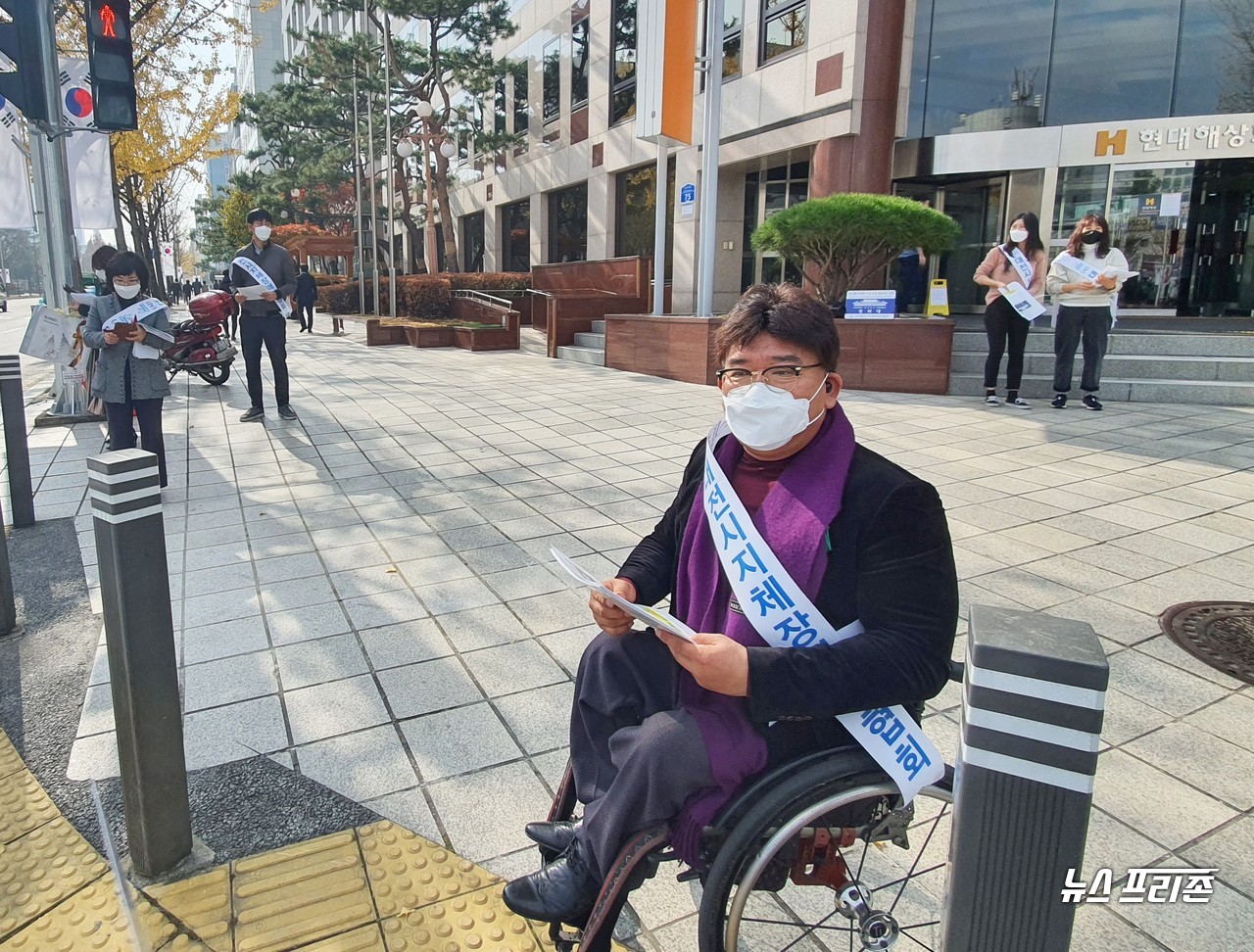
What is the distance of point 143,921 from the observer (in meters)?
2.22

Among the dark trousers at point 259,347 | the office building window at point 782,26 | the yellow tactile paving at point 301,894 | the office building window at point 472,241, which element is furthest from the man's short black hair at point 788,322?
the office building window at point 472,241

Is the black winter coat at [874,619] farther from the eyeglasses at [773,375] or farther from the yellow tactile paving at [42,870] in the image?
the yellow tactile paving at [42,870]

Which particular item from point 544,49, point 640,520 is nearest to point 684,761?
point 640,520

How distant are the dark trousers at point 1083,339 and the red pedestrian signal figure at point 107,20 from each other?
9.29 m

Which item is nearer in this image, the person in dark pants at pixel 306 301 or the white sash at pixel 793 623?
the white sash at pixel 793 623

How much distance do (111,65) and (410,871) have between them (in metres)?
7.53

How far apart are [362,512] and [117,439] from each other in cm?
200

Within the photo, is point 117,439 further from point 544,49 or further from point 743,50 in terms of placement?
point 544,49

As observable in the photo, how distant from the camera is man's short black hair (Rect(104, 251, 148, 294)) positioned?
600cm

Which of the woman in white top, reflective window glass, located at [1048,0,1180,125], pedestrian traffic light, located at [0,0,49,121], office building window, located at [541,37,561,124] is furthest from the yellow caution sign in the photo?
office building window, located at [541,37,561,124]

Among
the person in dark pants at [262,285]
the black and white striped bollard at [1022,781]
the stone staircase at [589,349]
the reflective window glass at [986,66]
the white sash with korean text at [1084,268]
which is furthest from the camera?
the reflective window glass at [986,66]

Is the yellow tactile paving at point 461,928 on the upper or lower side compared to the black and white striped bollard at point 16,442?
lower

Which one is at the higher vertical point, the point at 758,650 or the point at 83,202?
the point at 83,202

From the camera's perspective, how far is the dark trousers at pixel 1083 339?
8.79 m
